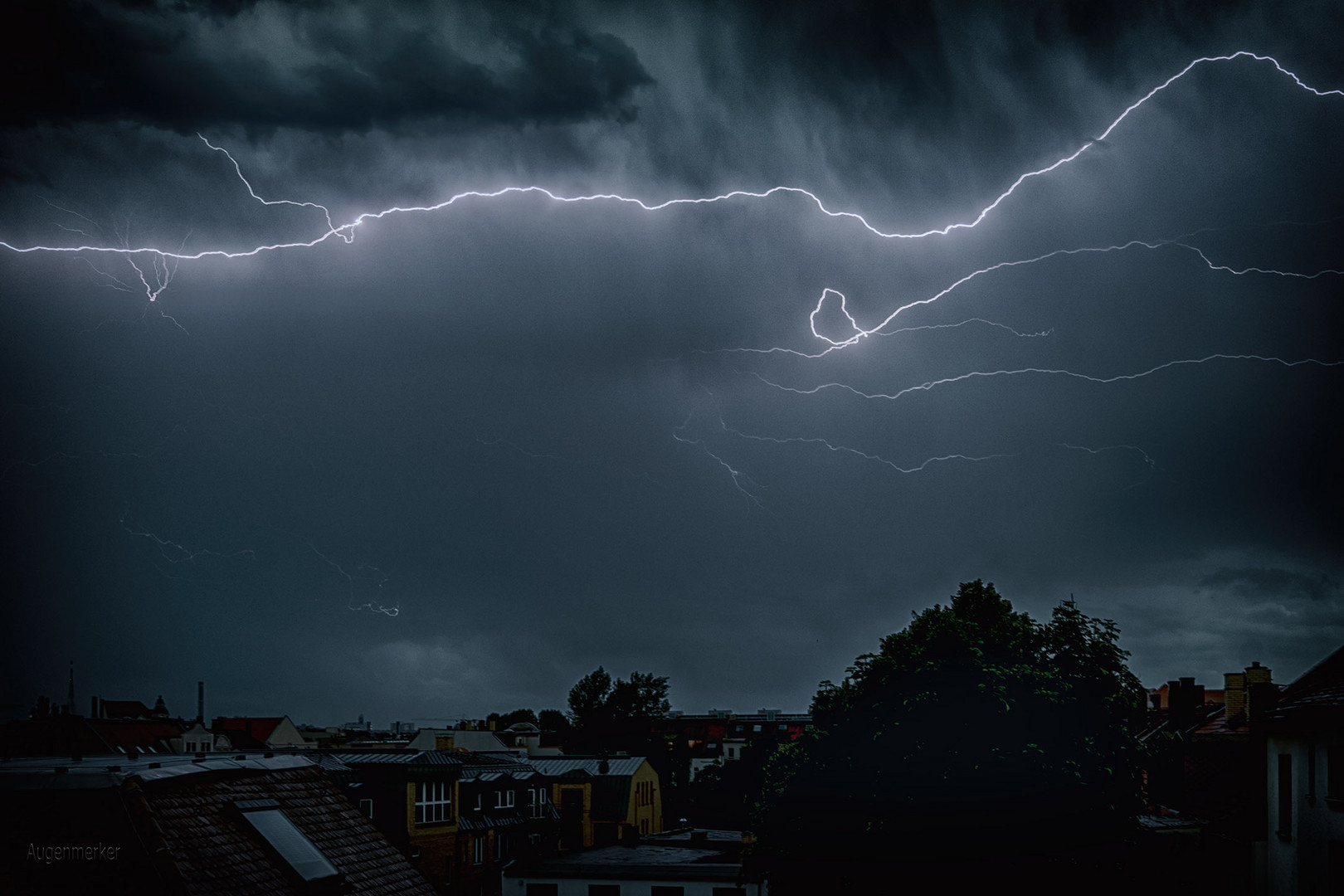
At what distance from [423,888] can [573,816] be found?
36.8 m

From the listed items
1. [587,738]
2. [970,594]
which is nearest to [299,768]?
[970,594]

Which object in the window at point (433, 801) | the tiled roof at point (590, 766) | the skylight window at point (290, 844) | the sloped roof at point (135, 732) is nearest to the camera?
the skylight window at point (290, 844)

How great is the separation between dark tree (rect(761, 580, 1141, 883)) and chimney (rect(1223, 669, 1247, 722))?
427 inches

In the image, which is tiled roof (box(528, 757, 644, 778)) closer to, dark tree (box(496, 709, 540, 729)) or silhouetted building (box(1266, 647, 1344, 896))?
silhouetted building (box(1266, 647, 1344, 896))

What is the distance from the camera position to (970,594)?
68.9 ft

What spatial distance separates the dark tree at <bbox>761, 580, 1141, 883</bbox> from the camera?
51.0 ft

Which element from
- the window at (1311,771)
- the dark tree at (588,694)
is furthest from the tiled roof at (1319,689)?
the dark tree at (588,694)

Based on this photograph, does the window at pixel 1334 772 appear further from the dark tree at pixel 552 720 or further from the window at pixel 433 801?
the dark tree at pixel 552 720

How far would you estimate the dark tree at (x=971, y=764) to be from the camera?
51.0ft

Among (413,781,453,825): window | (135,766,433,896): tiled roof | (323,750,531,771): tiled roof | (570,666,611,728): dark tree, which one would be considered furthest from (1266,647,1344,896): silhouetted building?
(570,666,611,728): dark tree

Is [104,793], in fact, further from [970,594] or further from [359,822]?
[970,594]

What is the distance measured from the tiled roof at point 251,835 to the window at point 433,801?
23.1 metres

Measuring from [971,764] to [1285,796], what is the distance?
8716 mm

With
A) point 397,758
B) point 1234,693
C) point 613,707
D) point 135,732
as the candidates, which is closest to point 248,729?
point 135,732
